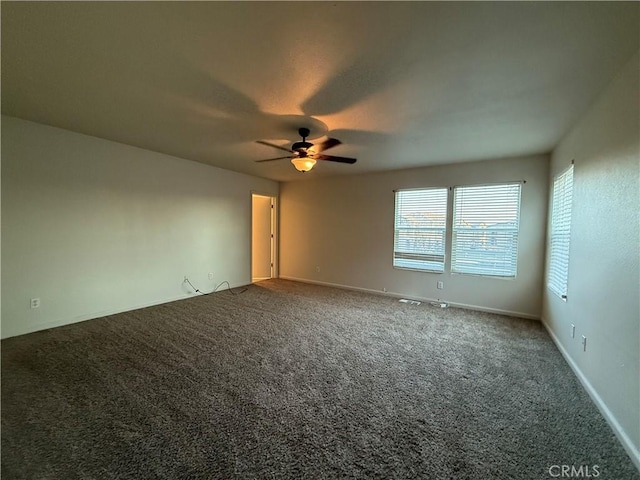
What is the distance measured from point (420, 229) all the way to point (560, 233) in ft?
6.64

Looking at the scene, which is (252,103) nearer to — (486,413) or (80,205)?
(80,205)

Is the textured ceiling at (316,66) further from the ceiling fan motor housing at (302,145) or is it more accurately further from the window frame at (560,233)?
the window frame at (560,233)

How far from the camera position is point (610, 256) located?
193cm

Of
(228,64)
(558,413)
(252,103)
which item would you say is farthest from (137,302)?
(558,413)

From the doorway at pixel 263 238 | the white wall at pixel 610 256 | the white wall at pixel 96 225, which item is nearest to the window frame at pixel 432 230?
the white wall at pixel 610 256

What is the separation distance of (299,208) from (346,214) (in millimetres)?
1300

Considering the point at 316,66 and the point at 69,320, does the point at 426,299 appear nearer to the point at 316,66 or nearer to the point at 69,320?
the point at 316,66

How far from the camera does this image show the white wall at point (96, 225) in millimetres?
3041

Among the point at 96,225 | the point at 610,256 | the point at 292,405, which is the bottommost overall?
the point at 292,405

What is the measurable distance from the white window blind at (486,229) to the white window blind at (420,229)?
234 mm

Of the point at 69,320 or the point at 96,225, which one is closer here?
the point at 69,320

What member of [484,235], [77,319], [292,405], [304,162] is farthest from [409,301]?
[77,319]

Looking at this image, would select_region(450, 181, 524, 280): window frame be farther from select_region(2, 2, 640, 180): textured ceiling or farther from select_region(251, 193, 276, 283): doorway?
select_region(251, 193, 276, 283): doorway

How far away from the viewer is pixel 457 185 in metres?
4.52
